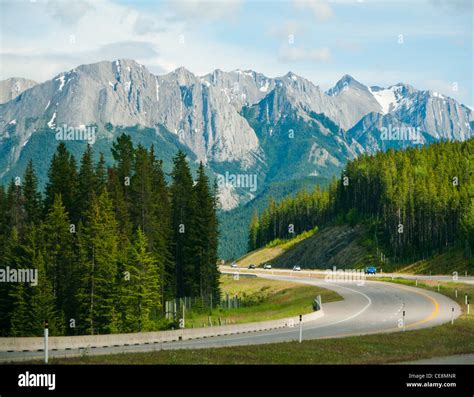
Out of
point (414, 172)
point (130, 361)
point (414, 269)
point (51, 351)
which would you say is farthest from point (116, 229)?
point (414, 172)

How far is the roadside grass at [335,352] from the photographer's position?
107ft

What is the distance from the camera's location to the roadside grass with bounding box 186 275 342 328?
74.0 m

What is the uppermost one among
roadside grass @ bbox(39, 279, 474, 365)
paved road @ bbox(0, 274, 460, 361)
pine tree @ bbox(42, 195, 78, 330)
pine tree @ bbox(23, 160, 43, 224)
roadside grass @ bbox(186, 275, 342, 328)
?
pine tree @ bbox(23, 160, 43, 224)

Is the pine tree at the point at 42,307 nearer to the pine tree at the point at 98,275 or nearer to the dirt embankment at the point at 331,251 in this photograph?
the pine tree at the point at 98,275

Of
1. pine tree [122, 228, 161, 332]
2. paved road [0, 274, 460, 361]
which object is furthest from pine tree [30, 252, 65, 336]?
paved road [0, 274, 460, 361]

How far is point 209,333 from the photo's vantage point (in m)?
49.1

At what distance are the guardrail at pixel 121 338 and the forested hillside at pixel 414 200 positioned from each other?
280 feet

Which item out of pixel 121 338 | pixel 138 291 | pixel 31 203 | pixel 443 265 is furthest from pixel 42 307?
pixel 443 265

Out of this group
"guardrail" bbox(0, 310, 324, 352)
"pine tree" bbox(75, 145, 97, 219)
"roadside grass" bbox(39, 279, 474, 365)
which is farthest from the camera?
"pine tree" bbox(75, 145, 97, 219)

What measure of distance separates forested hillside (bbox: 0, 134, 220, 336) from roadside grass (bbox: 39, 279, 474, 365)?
28260mm

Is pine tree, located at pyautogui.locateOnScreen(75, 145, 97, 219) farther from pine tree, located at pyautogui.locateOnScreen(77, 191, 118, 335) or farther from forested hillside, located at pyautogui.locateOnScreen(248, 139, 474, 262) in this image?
forested hillside, located at pyautogui.locateOnScreen(248, 139, 474, 262)

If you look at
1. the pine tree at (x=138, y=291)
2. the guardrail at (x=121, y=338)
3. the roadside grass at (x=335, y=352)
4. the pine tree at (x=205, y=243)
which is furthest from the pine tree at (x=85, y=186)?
the roadside grass at (x=335, y=352)

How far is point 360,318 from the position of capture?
61.2 meters
